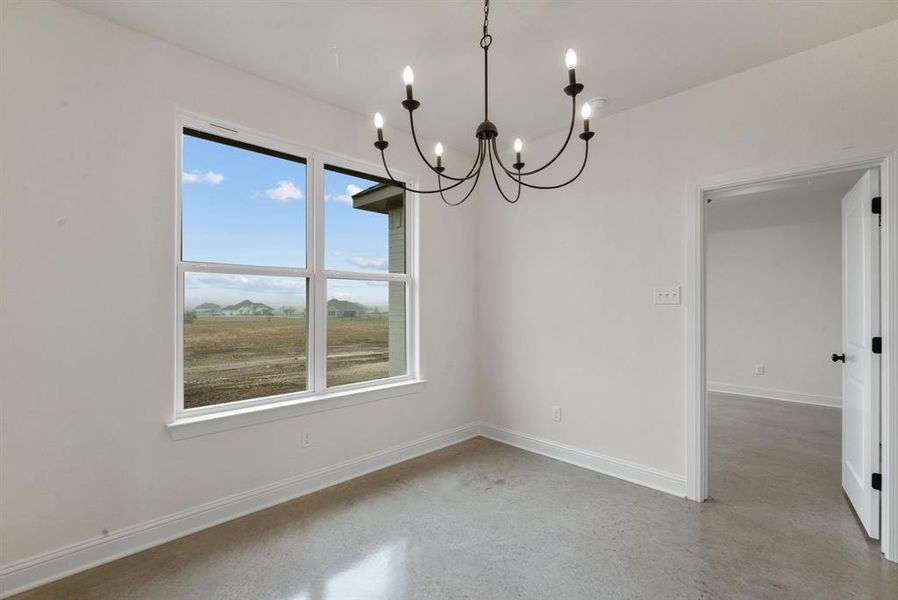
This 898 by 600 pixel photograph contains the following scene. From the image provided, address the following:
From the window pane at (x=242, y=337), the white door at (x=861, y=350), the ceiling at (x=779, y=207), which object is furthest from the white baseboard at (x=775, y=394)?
the window pane at (x=242, y=337)

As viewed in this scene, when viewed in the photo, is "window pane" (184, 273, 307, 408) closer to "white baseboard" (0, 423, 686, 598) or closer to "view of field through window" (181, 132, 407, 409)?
"view of field through window" (181, 132, 407, 409)

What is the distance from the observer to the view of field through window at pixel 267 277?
8.23 feet

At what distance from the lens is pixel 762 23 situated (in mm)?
2084

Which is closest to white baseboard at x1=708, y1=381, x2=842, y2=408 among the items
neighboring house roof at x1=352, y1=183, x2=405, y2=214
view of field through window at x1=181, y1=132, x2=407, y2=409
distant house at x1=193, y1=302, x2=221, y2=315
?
view of field through window at x1=181, y1=132, x2=407, y2=409

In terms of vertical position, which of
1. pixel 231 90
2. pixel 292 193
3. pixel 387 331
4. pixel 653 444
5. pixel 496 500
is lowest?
pixel 496 500

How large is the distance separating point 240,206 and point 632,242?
2.77 metres

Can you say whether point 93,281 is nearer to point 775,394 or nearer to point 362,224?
point 362,224

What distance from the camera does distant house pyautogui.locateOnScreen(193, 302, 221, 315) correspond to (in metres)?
2.50

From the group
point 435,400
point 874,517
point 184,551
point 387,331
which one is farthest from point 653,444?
point 184,551

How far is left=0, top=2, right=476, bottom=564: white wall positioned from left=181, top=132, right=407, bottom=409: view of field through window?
0.20 meters

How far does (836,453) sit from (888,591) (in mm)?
2135

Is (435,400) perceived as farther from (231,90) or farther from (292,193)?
(231,90)

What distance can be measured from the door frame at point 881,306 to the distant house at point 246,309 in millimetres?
2847

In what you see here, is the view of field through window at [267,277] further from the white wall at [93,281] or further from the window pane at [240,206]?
the white wall at [93,281]
